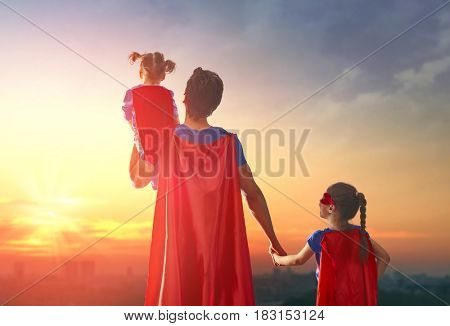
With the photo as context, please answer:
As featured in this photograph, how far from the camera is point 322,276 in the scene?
4301mm

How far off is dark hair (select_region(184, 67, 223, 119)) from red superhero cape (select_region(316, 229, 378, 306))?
1.19m

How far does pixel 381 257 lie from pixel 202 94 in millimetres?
1671

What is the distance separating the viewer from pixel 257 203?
438 centimetres

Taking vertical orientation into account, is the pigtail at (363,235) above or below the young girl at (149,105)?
below

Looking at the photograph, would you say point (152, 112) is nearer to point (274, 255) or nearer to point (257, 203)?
point (257, 203)

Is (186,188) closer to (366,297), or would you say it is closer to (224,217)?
(224,217)

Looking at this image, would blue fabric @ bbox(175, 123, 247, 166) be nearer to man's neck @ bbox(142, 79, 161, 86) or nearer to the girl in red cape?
the girl in red cape

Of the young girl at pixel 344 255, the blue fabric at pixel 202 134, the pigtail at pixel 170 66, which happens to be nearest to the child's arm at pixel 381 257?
the young girl at pixel 344 255

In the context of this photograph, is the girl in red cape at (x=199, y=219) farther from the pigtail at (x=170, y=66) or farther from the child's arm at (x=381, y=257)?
the child's arm at (x=381, y=257)

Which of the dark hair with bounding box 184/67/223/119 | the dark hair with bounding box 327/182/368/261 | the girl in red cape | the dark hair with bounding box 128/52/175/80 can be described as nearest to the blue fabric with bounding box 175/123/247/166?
the girl in red cape

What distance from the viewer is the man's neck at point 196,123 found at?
4.27 meters

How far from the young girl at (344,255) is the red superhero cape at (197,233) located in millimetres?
→ 500

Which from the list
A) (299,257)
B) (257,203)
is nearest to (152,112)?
(257,203)
